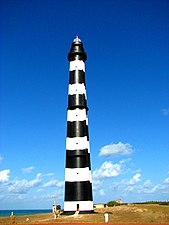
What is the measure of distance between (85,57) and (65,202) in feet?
65.5

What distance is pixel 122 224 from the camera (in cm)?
2781

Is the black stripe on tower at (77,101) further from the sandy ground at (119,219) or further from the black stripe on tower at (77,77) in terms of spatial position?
the sandy ground at (119,219)

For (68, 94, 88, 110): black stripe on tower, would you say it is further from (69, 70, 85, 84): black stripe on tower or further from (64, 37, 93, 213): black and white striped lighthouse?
(69, 70, 85, 84): black stripe on tower

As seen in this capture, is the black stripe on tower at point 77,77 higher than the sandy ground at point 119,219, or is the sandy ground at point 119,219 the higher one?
the black stripe on tower at point 77,77

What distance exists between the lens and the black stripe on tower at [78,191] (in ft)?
118

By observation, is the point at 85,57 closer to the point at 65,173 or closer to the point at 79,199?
the point at 65,173

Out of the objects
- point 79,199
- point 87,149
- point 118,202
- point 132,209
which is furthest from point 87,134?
point 118,202

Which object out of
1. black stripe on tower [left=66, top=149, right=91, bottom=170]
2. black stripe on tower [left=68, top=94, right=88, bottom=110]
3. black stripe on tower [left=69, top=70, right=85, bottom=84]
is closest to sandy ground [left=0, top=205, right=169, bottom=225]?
black stripe on tower [left=66, top=149, right=91, bottom=170]

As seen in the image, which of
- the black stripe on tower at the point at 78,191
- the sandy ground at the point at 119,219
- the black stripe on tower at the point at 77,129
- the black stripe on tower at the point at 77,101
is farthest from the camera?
the black stripe on tower at the point at 77,101

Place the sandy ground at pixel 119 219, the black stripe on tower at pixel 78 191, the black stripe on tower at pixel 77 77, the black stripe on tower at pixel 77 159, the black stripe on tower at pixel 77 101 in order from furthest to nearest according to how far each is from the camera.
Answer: the black stripe on tower at pixel 77 77
the black stripe on tower at pixel 77 101
the black stripe on tower at pixel 77 159
the black stripe on tower at pixel 78 191
the sandy ground at pixel 119 219

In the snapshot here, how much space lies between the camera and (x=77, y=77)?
40812mm

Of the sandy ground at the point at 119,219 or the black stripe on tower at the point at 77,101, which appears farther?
the black stripe on tower at the point at 77,101

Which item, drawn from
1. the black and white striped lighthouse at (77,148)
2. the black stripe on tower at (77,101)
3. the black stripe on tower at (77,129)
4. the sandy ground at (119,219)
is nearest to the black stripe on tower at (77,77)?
the black and white striped lighthouse at (77,148)

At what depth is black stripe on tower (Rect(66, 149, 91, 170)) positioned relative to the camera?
36.8 metres
